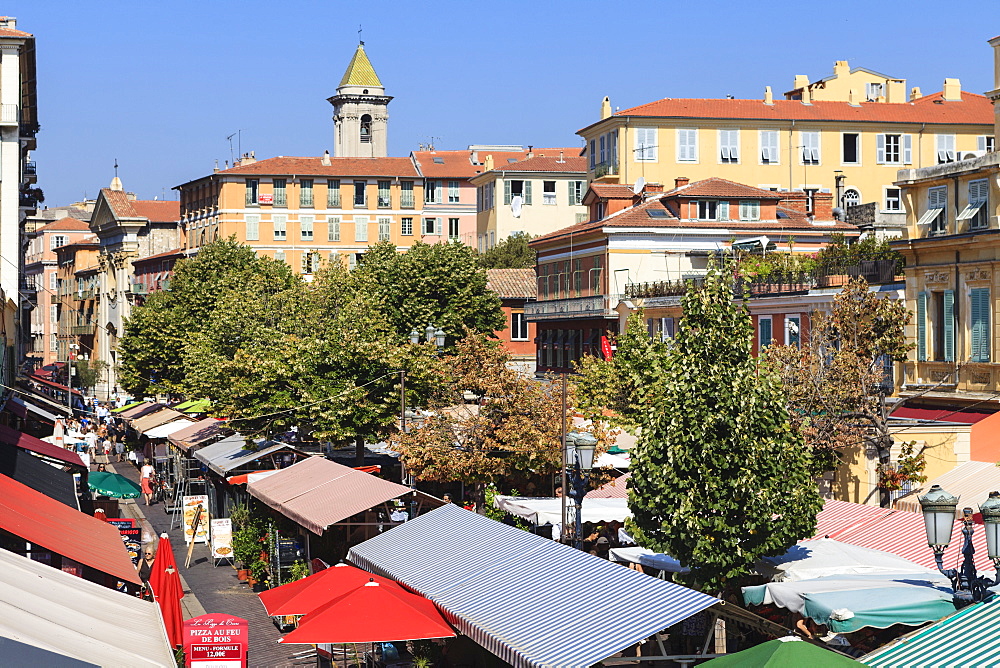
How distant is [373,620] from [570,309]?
41.0m

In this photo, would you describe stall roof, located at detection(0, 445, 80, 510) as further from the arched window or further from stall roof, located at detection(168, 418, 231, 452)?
the arched window

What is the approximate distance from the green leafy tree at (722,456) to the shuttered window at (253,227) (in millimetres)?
82752

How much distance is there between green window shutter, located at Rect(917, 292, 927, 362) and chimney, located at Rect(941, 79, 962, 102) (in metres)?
49.1

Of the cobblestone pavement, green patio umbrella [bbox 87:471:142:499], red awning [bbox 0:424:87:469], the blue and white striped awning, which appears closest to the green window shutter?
the blue and white striped awning

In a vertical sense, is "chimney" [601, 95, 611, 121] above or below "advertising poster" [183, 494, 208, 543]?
above

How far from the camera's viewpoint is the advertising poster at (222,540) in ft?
102

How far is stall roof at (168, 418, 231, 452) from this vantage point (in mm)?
41375

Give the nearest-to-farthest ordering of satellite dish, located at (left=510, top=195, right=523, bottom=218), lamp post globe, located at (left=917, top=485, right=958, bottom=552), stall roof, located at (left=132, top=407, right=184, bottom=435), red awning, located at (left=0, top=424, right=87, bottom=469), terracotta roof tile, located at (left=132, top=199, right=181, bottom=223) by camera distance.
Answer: lamp post globe, located at (left=917, top=485, right=958, bottom=552), red awning, located at (left=0, top=424, right=87, bottom=469), stall roof, located at (left=132, top=407, right=184, bottom=435), satellite dish, located at (left=510, top=195, right=523, bottom=218), terracotta roof tile, located at (left=132, top=199, right=181, bottom=223)

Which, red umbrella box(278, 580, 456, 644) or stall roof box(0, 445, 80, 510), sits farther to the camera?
stall roof box(0, 445, 80, 510)

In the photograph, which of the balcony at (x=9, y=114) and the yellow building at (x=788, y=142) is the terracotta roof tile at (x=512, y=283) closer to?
the yellow building at (x=788, y=142)

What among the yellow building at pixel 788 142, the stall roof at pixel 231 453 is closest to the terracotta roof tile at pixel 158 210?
the yellow building at pixel 788 142

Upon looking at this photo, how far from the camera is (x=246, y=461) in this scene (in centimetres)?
3316

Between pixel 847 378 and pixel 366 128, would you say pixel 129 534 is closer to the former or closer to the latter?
pixel 847 378

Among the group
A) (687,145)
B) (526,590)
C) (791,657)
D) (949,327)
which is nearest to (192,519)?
(526,590)
